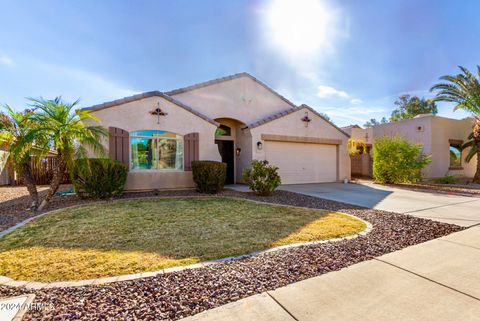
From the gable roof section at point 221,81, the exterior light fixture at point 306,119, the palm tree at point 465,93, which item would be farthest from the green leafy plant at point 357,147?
the gable roof section at point 221,81

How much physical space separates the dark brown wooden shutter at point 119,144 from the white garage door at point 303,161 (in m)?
7.04

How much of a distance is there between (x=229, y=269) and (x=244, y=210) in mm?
3750

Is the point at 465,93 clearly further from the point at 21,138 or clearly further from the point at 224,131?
the point at 21,138

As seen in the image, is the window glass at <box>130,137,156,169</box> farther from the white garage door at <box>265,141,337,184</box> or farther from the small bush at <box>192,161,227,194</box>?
the white garage door at <box>265,141,337,184</box>

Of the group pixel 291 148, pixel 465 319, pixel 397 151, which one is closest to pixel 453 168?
pixel 397 151

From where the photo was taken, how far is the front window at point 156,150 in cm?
1000

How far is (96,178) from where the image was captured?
7922mm

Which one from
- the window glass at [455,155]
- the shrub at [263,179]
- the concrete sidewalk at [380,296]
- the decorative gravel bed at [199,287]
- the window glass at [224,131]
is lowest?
the concrete sidewalk at [380,296]

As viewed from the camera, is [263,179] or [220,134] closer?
[263,179]

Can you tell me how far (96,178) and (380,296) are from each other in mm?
8473

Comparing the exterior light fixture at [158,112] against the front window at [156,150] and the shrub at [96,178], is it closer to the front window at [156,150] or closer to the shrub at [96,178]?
the front window at [156,150]

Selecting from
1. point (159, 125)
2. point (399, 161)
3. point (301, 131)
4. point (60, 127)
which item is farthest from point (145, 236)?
point (399, 161)

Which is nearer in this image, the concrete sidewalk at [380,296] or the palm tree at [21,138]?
the concrete sidewalk at [380,296]

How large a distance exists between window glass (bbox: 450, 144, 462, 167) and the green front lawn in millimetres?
17588
